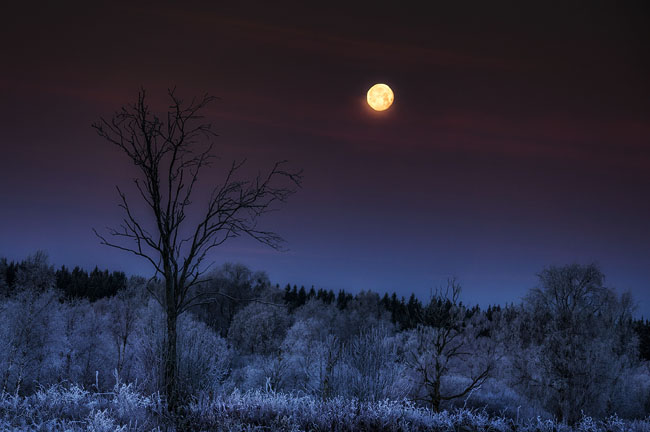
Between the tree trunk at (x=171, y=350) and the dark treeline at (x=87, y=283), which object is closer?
the tree trunk at (x=171, y=350)

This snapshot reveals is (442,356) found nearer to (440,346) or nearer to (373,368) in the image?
(440,346)

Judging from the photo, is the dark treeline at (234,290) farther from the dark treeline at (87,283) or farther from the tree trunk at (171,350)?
the tree trunk at (171,350)

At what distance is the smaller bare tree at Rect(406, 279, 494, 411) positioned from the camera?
2100cm

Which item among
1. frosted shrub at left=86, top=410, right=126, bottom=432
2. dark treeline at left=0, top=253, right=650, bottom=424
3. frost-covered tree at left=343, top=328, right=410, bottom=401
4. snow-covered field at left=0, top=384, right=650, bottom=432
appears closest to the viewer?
frosted shrub at left=86, top=410, right=126, bottom=432

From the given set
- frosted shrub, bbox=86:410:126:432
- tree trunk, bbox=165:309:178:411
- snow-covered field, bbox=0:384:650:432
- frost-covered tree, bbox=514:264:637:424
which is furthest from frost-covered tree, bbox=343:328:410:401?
frost-covered tree, bbox=514:264:637:424

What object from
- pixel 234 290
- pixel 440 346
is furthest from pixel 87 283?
pixel 440 346

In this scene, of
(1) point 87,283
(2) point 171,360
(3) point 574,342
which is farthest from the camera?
(1) point 87,283

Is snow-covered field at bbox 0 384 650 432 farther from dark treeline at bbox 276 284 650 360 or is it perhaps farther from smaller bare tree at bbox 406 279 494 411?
dark treeline at bbox 276 284 650 360

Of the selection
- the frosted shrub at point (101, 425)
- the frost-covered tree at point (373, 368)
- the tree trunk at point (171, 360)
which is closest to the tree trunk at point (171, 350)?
the tree trunk at point (171, 360)

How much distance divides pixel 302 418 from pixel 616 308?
4922cm

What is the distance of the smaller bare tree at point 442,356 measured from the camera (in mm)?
21000

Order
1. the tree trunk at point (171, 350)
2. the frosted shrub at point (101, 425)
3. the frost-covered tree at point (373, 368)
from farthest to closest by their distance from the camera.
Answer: the frost-covered tree at point (373, 368)
the tree trunk at point (171, 350)
the frosted shrub at point (101, 425)

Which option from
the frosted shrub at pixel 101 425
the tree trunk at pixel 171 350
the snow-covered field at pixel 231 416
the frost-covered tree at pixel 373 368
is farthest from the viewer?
the frost-covered tree at pixel 373 368

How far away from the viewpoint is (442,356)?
198 feet
